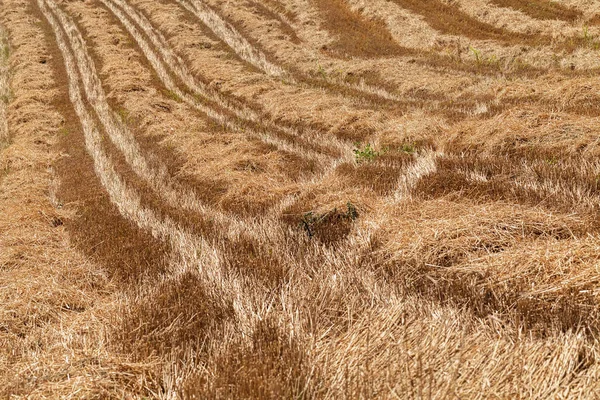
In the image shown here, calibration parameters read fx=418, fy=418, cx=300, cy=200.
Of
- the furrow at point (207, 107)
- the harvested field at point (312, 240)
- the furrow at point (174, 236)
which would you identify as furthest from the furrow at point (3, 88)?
the furrow at point (207, 107)

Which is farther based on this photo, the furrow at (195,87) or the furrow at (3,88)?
the furrow at (3,88)

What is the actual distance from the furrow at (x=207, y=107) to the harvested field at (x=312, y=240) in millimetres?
121

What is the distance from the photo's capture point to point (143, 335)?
8.86 feet

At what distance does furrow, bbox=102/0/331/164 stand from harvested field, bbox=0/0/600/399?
121 mm

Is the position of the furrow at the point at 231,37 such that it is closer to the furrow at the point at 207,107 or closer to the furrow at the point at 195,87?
the furrow at the point at 195,87

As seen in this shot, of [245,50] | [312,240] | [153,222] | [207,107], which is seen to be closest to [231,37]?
[245,50]

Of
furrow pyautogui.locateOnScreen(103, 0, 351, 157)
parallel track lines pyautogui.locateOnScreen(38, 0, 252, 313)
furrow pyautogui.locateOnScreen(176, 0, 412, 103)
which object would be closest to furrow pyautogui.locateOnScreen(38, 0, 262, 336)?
parallel track lines pyautogui.locateOnScreen(38, 0, 252, 313)

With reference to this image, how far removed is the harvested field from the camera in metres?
2.27

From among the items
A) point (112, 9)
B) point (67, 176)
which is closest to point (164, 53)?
point (112, 9)

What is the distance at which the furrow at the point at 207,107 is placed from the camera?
329 inches

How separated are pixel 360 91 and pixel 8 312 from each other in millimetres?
11128

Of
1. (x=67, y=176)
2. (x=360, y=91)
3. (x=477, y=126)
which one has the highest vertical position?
(x=477, y=126)

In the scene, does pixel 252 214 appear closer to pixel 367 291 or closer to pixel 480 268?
pixel 367 291

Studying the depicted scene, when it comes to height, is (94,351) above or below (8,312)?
above
